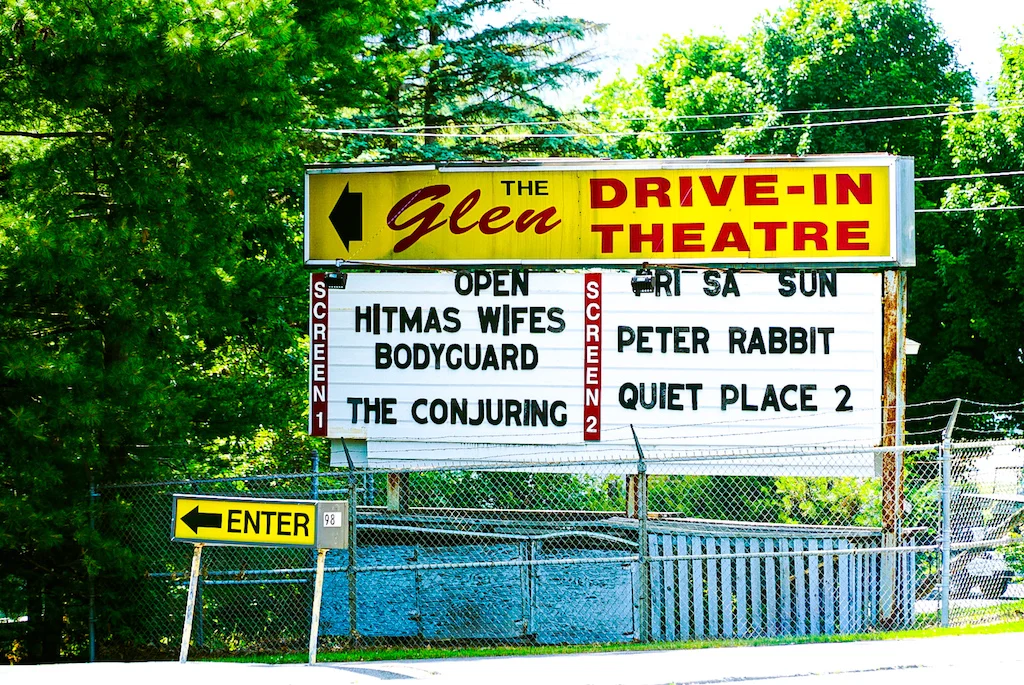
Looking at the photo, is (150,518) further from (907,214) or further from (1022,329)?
(1022,329)

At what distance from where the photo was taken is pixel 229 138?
11.9 meters

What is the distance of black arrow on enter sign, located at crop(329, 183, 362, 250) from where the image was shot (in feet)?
45.9

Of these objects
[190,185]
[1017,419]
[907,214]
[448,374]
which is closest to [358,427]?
[448,374]

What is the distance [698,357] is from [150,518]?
6522mm

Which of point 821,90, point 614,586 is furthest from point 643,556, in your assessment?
point 821,90

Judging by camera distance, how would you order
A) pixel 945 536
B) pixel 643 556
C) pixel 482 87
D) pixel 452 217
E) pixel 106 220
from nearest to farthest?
pixel 945 536
pixel 643 556
pixel 106 220
pixel 452 217
pixel 482 87

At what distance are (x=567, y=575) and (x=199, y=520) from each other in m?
4.68

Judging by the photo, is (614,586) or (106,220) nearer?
(106,220)

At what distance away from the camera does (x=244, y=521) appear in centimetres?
985

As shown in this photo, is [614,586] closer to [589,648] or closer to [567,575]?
[567,575]

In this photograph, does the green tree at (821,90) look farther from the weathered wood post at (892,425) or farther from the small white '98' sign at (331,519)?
the small white '98' sign at (331,519)

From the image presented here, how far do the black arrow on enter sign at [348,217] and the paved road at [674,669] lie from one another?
5425 millimetres

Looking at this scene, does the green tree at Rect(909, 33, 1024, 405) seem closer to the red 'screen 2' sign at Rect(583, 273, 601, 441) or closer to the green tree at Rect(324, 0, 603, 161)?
the green tree at Rect(324, 0, 603, 161)

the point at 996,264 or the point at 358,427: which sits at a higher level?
the point at 996,264
